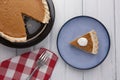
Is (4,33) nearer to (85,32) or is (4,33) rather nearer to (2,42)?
(2,42)

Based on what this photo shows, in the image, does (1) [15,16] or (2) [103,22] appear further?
(2) [103,22]

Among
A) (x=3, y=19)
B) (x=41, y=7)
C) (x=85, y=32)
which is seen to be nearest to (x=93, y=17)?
(x=85, y=32)

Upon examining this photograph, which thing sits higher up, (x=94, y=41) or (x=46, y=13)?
(x=46, y=13)

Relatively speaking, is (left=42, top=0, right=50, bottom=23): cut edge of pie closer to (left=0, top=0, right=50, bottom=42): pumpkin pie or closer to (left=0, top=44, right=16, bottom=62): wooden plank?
(left=0, top=0, right=50, bottom=42): pumpkin pie

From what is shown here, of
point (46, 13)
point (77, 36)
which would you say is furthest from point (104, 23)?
point (46, 13)

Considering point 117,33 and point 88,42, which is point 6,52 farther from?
point 117,33

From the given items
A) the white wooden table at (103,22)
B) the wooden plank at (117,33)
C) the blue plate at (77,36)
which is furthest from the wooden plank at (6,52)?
the wooden plank at (117,33)

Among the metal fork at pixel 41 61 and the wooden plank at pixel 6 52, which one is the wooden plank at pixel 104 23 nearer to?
the metal fork at pixel 41 61
